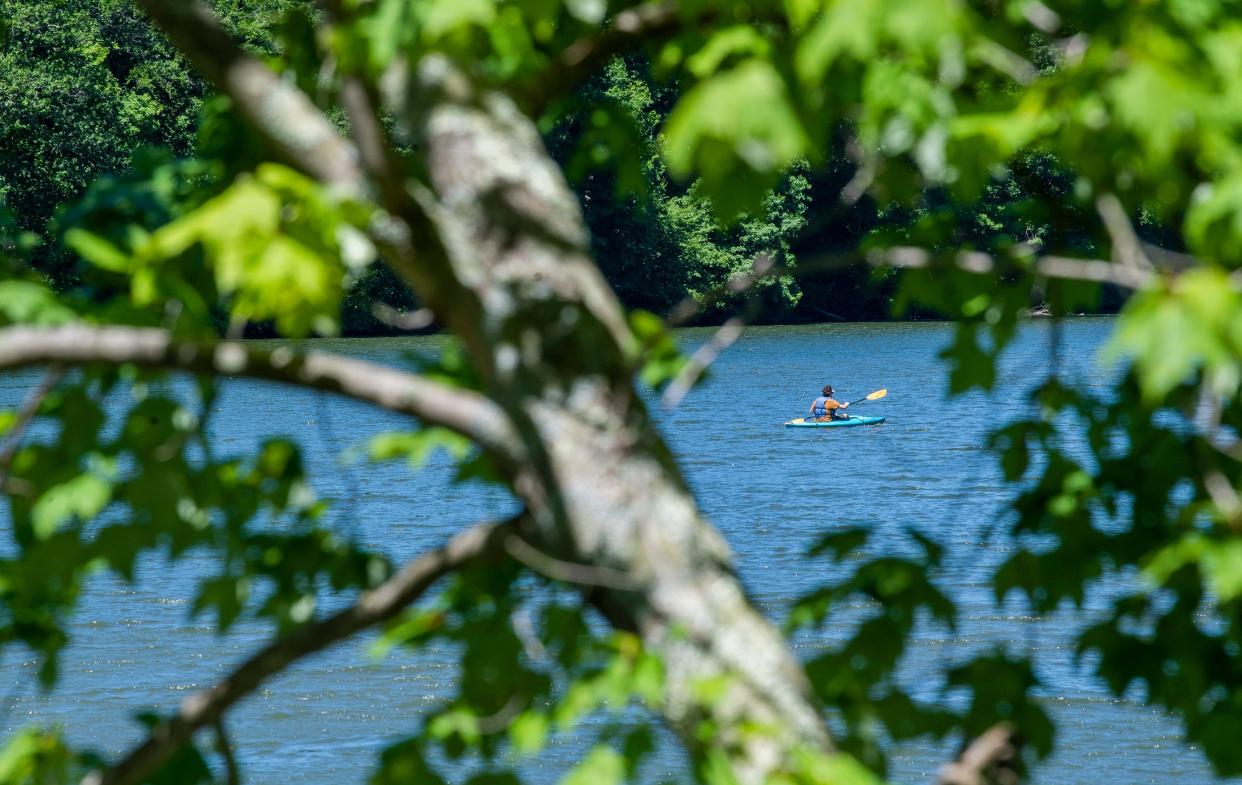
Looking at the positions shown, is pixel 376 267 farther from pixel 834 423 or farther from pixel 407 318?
pixel 407 318

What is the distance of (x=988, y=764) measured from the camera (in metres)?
3.06

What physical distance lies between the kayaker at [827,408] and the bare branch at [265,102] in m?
30.3

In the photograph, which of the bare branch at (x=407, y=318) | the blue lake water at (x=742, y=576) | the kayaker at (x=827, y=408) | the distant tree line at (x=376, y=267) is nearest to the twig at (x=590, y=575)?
the blue lake water at (x=742, y=576)

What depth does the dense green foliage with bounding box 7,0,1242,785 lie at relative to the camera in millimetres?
2203

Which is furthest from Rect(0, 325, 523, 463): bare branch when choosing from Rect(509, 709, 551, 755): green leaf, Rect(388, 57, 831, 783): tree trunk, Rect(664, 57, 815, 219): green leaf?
Rect(664, 57, 815, 219): green leaf

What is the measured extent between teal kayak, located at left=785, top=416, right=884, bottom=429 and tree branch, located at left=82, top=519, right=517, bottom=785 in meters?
30.8

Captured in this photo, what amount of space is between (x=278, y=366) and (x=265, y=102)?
1.38 ft

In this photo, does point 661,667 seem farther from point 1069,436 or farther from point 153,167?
point 1069,436

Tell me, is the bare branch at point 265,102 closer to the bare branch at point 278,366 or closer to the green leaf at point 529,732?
the bare branch at point 278,366

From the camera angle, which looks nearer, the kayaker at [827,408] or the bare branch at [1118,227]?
the bare branch at [1118,227]

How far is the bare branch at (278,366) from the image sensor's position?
99.8 inches

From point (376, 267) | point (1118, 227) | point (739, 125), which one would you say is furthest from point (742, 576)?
point (376, 267)

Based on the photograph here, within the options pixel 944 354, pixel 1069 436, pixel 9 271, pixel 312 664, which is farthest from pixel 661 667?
pixel 1069 436

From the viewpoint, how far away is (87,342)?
2.53 meters
